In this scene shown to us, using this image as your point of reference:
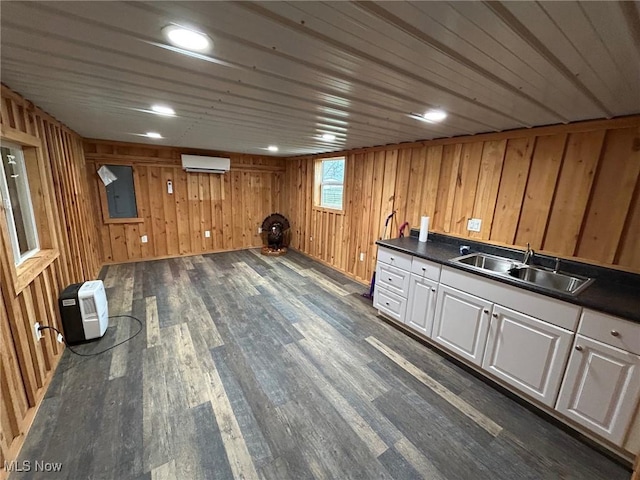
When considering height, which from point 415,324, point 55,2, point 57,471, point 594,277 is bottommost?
point 57,471

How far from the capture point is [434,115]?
2.00 meters

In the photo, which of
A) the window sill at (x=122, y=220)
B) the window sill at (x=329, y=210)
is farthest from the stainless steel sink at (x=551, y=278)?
the window sill at (x=122, y=220)

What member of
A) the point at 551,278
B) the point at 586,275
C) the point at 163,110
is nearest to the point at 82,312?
the point at 163,110

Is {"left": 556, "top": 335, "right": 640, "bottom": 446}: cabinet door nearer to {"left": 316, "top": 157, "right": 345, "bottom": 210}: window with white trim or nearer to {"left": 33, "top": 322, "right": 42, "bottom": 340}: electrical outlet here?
{"left": 316, "top": 157, "right": 345, "bottom": 210}: window with white trim

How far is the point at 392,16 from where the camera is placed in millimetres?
858

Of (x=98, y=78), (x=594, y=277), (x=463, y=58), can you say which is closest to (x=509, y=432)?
(x=594, y=277)

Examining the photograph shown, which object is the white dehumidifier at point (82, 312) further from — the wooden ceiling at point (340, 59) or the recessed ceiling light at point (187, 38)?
the recessed ceiling light at point (187, 38)

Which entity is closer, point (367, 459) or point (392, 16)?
point (392, 16)

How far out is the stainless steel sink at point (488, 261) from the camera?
95.6 inches

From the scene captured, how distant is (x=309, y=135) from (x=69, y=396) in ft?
10.2

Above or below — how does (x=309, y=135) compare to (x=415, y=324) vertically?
above

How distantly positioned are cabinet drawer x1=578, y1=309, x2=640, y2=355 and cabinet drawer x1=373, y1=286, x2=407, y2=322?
1395 mm

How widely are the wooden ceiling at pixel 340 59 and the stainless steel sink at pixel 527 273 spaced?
1.19 metres

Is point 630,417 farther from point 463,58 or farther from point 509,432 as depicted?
point 463,58
